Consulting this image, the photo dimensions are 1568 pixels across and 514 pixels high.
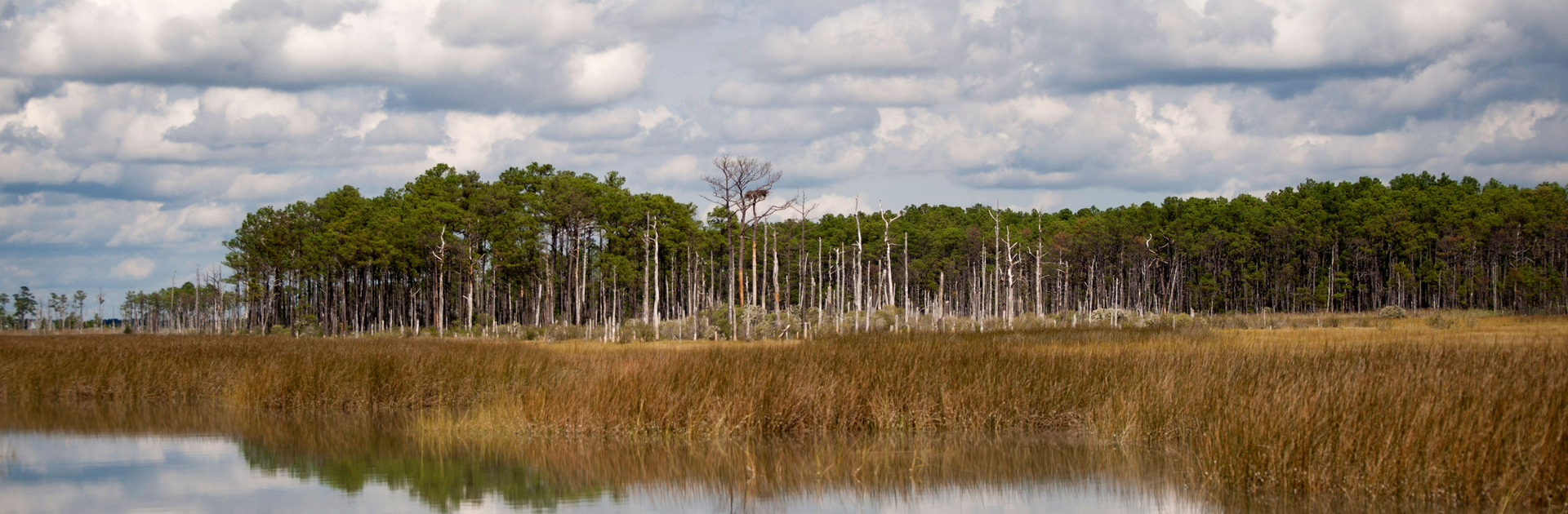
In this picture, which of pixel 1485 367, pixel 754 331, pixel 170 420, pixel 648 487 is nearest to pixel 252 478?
pixel 648 487

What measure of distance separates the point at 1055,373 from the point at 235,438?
431 inches

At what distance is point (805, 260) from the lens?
73.1 meters

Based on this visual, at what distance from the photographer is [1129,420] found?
12.0 m

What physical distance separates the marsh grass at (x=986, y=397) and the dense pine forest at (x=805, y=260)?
62.4ft

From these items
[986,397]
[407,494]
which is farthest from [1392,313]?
[407,494]

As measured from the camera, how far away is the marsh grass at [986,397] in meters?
8.34

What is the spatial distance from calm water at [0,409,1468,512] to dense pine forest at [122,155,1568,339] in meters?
23.1

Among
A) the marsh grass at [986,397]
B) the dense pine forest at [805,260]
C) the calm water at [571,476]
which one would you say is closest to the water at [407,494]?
the calm water at [571,476]

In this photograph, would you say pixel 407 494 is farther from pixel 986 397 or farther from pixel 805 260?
pixel 805 260

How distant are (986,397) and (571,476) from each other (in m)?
5.54

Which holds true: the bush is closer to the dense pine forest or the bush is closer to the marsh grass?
the dense pine forest

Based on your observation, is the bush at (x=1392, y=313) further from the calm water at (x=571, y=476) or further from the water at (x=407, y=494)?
the water at (x=407, y=494)

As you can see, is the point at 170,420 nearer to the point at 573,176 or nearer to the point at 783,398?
the point at 783,398

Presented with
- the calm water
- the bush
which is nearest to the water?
the calm water
